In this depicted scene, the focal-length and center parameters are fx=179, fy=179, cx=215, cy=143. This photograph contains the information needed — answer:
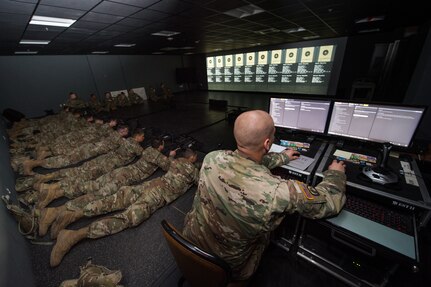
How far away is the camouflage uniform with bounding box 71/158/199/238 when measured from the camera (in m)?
1.88

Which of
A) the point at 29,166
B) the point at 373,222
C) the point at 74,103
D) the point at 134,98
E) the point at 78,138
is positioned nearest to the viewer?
the point at 373,222

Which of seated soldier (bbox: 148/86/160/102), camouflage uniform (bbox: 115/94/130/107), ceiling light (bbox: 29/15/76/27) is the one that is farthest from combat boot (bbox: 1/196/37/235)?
seated soldier (bbox: 148/86/160/102)

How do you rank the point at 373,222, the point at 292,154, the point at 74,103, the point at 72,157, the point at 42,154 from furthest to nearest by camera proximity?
the point at 74,103 → the point at 42,154 → the point at 72,157 → the point at 292,154 → the point at 373,222

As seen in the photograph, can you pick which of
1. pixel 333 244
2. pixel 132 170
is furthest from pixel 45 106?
pixel 333 244

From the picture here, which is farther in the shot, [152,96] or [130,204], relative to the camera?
[152,96]

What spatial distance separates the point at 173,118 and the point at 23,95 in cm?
596

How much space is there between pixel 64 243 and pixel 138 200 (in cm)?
72

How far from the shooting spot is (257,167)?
0.94 metres

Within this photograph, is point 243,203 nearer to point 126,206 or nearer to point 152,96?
point 126,206

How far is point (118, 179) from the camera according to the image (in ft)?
7.98

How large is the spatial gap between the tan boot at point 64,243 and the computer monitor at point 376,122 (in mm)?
2621

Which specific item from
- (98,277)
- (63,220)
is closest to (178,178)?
(98,277)

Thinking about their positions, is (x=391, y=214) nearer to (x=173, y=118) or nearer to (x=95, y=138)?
(x=95, y=138)

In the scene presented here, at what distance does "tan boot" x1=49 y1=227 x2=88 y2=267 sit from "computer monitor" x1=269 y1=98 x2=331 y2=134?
7.57 feet
